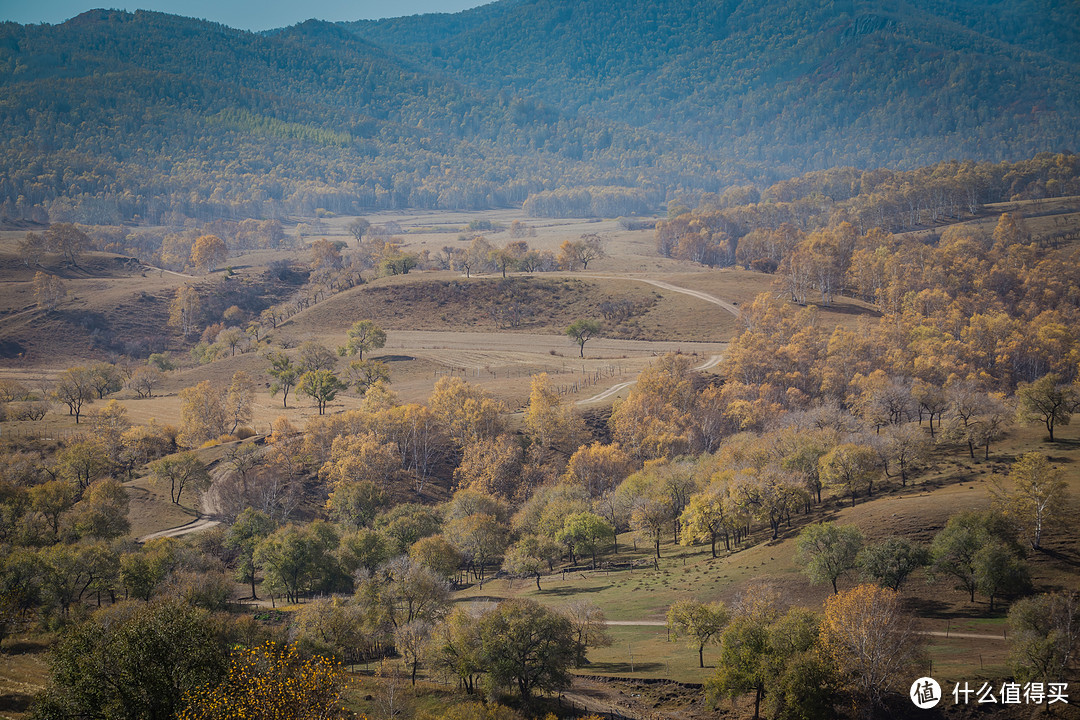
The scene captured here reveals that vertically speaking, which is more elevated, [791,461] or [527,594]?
[791,461]

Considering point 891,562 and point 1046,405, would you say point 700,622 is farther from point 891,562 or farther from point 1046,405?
point 1046,405

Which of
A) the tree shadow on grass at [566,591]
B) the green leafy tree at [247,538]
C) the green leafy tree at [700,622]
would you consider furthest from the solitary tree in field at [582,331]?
the green leafy tree at [700,622]

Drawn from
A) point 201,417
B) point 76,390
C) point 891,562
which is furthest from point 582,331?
point 891,562

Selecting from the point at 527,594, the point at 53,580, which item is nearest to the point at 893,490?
the point at 527,594

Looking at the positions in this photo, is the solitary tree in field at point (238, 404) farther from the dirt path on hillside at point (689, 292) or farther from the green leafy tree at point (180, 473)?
the dirt path on hillside at point (689, 292)

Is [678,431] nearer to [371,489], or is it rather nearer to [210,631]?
[371,489]

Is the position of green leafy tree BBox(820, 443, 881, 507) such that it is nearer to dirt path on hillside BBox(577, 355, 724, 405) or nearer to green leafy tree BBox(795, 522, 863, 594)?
green leafy tree BBox(795, 522, 863, 594)

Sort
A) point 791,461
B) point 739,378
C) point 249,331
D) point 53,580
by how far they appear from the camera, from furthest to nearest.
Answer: point 249,331
point 739,378
point 791,461
point 53,580
